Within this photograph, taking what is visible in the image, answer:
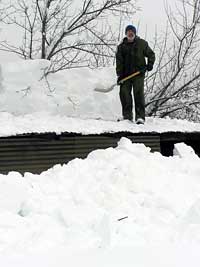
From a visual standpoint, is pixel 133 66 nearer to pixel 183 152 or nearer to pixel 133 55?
pixel 133 55

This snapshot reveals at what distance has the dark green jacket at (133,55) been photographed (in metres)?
10.3

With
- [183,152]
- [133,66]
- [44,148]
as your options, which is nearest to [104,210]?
[183,152]

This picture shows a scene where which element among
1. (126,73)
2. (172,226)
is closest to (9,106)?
(126,73)

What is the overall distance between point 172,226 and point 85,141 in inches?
164

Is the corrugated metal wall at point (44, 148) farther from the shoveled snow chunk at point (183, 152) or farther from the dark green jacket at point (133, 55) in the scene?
the shoveled snow chunk at point (183, 152)

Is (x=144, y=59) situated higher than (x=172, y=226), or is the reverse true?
(x=144, y=59)

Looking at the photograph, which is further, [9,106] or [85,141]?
[9,106]

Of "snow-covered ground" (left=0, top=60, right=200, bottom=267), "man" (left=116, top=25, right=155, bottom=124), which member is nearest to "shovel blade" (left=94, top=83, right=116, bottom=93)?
"man" (left=116, top=25, right=155, bottom=124)

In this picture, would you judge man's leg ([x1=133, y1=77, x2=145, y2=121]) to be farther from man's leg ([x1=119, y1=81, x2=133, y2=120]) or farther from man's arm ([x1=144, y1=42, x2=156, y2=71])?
man's arm ([x1=144, y1=42, x2=156, y2=71])

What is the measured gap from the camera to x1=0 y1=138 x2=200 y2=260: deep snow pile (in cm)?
484

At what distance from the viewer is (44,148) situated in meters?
8.94

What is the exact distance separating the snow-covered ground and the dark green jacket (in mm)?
1877

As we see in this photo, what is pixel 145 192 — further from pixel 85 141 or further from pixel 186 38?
pixel 186 38

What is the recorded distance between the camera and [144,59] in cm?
1033
